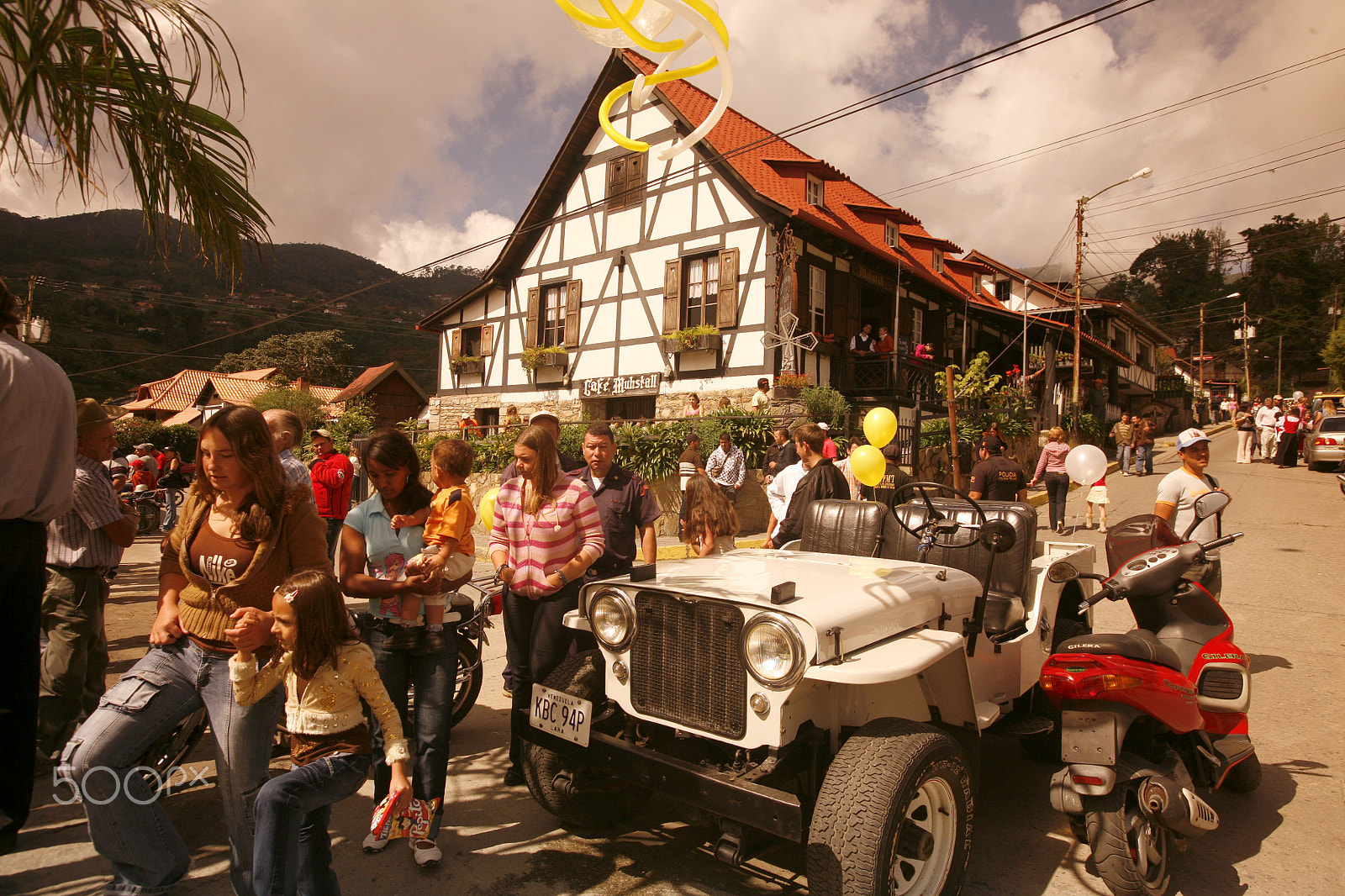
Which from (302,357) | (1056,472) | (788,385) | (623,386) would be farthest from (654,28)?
(302,357)

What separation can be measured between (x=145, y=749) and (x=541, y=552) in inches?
67.7

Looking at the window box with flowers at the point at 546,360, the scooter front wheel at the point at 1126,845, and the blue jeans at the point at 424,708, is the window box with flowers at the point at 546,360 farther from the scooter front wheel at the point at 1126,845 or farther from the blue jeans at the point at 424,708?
the scooter front wheel at the point at 1126,845

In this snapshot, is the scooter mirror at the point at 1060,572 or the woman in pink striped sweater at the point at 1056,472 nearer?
the scooter mirror at the point at 1060,572

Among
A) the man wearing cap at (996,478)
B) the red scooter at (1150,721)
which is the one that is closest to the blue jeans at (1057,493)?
the man wearing cap at (996,478)

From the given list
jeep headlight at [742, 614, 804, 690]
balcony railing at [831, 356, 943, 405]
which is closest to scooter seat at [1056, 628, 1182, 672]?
jeep headlight at [742, 614, 804, 690]

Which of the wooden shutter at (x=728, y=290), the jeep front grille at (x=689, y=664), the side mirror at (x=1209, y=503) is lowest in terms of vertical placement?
the jeep front grille at (x=689, y=664)

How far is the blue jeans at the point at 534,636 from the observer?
12.2ft

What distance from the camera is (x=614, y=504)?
14.4 ft

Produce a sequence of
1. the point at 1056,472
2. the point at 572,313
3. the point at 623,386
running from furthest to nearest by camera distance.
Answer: the point at 572,313, the point at 623,386, the point at 1056,472

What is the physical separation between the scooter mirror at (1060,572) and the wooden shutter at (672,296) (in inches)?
543

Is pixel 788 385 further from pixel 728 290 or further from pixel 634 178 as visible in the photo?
pixel 634 178

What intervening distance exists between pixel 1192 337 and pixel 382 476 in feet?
299

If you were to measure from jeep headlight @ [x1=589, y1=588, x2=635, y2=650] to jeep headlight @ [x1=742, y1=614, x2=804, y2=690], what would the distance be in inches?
23.4

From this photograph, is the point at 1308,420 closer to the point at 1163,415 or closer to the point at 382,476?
the point at 1163,415
